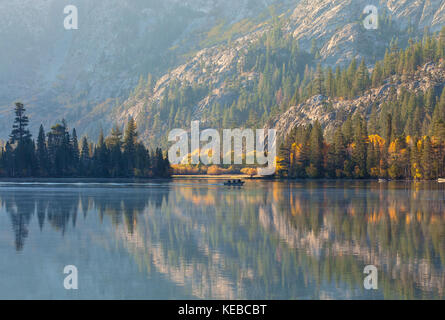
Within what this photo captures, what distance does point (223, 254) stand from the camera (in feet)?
113

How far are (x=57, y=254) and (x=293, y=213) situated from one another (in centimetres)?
2943

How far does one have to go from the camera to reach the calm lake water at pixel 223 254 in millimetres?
25984

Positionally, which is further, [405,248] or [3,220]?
[3,220]

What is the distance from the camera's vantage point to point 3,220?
171 ft

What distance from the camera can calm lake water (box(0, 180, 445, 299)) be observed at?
25984 millimetres
